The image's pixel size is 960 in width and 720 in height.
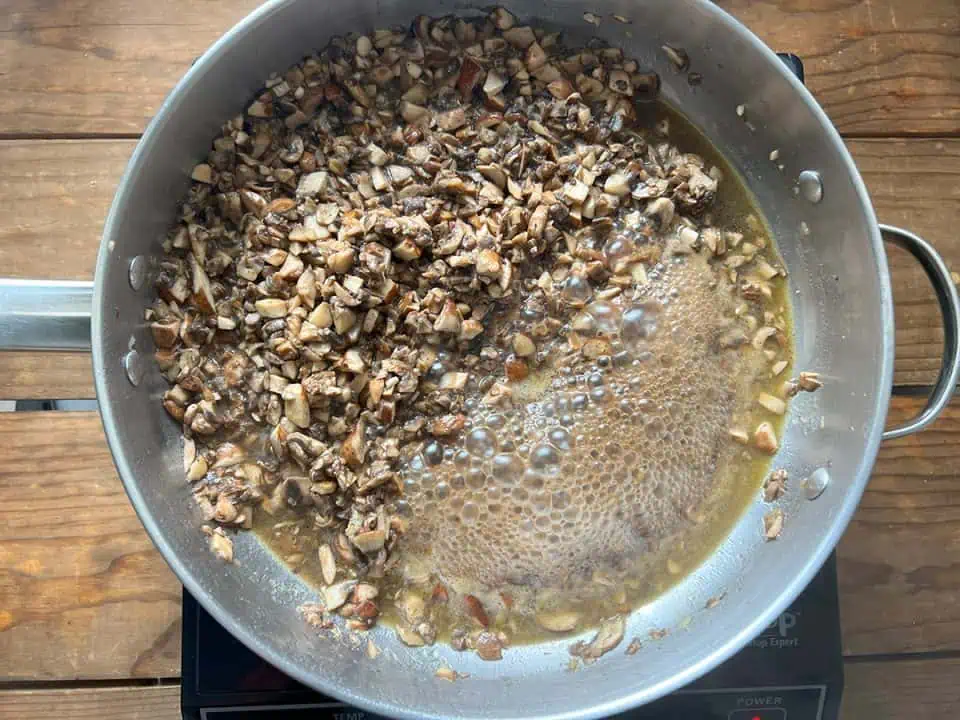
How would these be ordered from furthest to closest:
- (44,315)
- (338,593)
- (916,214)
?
1. (916,214)
2. (338,593)
3. (44,315)

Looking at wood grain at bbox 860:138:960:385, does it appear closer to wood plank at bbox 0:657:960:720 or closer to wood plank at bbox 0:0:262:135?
wood plank at bbox 0:657:960:720

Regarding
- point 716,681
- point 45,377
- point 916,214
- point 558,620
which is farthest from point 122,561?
point 916,214

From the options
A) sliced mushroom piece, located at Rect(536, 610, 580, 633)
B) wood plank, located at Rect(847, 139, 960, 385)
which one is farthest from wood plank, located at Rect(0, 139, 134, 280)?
wood plank, located at Rect(847, 139, 960, 385)

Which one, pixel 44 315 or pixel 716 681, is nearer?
pixel 44 315


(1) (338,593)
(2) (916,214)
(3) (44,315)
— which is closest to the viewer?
(3) (44,315)

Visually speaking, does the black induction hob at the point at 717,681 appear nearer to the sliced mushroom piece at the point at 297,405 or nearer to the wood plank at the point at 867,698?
the wood plank at the point at 867,698

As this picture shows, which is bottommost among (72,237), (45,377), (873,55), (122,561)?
(122,561)

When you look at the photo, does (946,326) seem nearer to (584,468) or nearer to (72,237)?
(584,468)

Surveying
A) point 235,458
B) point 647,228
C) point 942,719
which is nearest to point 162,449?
point 235,458
